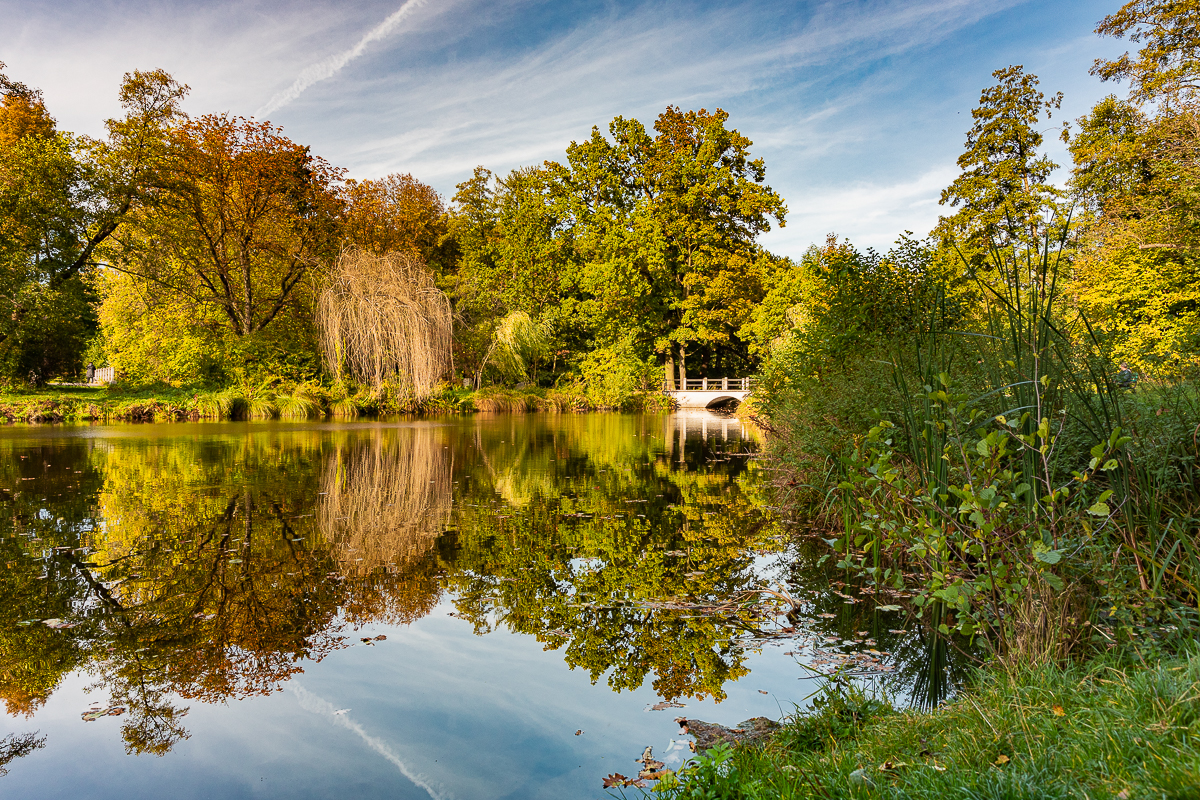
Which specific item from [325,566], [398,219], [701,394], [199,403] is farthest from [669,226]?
[325,566]

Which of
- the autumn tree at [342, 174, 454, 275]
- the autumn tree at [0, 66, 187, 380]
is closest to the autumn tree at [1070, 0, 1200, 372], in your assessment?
the autumn tree at [342, 174, 454, 275]

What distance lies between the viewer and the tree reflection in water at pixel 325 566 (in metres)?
3.74

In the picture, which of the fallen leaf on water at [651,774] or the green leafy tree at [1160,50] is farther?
the green leafy tree at [1160,50]

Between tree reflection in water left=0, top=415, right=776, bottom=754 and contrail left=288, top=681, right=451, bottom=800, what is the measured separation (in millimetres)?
230

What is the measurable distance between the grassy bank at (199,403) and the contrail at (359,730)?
21647 mm

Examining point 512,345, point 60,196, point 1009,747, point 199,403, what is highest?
point 60,196

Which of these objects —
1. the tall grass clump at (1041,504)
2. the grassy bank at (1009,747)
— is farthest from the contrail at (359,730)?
the tall grass clump at (1041,504)

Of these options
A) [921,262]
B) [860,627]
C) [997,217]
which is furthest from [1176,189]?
[860,627]

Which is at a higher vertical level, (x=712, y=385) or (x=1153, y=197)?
(x=1153, y=197)

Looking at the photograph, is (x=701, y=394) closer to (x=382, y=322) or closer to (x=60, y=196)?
(x=382, y=322)

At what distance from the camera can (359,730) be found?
321 cm

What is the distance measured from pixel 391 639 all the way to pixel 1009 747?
3.52 m

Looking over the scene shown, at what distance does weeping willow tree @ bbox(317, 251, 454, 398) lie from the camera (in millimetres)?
21891

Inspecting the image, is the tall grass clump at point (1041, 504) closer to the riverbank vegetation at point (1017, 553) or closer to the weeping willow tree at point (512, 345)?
the riverbank vegetation at point (1017, 553)
